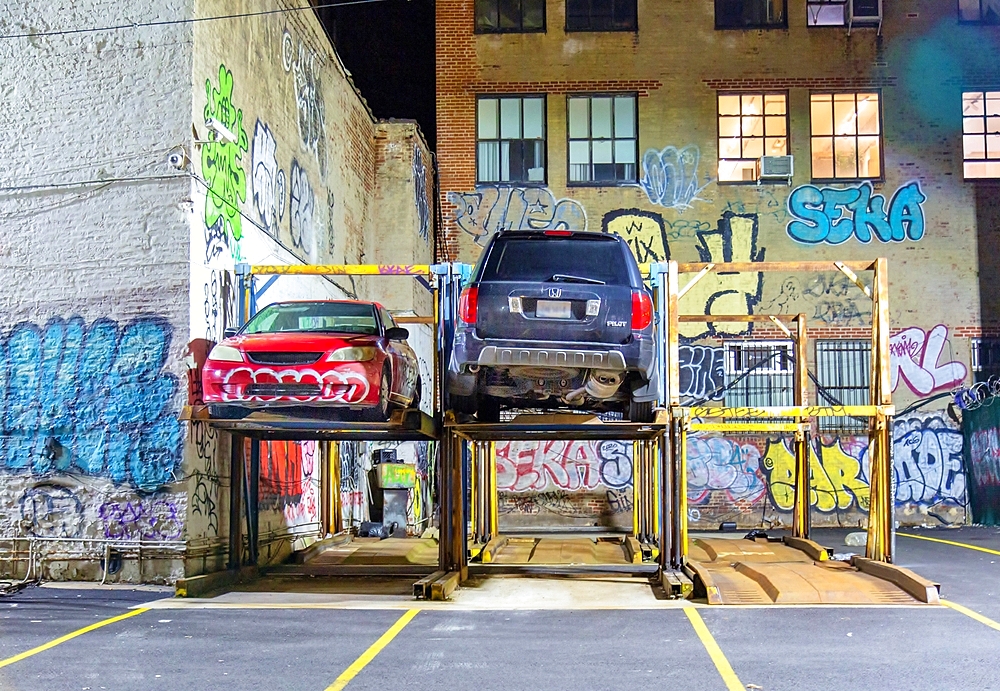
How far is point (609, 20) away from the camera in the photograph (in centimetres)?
2450

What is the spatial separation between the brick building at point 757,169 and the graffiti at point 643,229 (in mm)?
43

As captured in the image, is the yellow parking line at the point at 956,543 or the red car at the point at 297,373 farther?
the yellow parking line at the point at 956,543

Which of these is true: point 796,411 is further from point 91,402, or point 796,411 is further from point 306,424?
point 91,402

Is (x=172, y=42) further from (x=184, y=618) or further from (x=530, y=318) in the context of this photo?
(x=184, y=618)

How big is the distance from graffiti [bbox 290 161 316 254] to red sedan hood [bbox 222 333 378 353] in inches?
231

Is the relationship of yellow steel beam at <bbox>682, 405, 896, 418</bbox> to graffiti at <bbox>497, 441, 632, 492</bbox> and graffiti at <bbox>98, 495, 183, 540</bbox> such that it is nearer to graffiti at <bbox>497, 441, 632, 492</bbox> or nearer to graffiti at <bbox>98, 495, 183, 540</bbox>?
graffiti at <bbox>98, 495, 183, 540</bbox>

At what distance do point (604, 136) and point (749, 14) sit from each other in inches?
161

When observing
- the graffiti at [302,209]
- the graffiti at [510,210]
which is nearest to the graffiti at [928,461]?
the graffiti at [510,210]

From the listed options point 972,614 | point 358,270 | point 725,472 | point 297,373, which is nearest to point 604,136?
point 725,472

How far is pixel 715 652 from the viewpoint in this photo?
8.32m

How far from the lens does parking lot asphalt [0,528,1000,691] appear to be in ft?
24.1

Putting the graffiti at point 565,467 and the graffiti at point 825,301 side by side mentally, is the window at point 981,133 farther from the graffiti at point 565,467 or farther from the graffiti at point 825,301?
the graffiti at point 565,467

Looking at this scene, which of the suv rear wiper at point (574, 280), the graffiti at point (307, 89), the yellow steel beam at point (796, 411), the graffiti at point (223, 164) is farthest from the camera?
the graffiti at point (307, 89)

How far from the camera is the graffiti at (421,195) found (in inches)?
905
